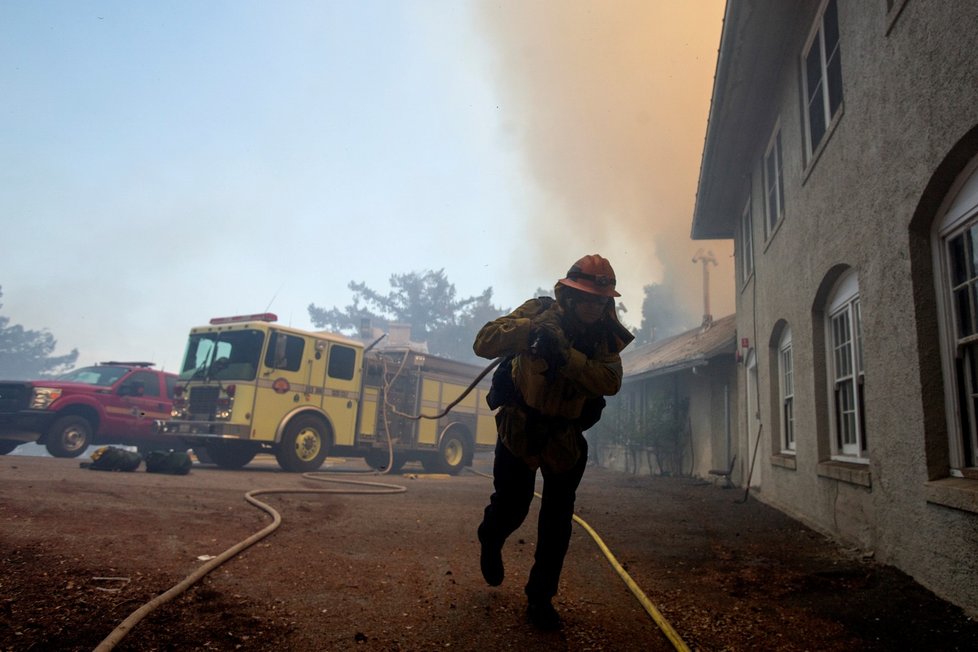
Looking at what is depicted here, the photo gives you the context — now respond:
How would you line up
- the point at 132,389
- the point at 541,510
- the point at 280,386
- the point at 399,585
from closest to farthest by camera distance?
1. the point at 541,510
2. the point at 399,585
3. the point at 280,386
4. the point at 132,389

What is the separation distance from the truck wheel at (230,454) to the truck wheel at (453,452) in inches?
171

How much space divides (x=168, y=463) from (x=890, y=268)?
30.2ft

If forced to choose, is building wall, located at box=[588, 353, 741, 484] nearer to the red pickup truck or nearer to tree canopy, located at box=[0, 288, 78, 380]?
the red pickup truck

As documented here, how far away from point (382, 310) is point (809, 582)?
4693 centimetres

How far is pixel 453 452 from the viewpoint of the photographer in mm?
14719

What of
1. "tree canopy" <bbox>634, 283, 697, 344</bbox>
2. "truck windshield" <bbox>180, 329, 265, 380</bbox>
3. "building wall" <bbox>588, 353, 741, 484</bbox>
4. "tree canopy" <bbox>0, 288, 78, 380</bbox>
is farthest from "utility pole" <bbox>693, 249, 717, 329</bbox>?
"tree canopy" <bbox>0, 288, 78, 380</bbox>

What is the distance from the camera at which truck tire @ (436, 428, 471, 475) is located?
568 inches

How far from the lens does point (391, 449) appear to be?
12.6 meters

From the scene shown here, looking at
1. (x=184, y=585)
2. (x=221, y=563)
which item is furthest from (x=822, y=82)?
(x=184, y=585)

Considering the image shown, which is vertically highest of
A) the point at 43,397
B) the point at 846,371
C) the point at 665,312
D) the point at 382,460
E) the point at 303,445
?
the point at 665,312

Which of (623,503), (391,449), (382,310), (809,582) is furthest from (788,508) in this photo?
(382,310)

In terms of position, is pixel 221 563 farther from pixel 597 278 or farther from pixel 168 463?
pixel 168 463

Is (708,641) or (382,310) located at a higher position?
(382,310)

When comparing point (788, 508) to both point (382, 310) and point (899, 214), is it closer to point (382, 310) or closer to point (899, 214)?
point (899, 214)
